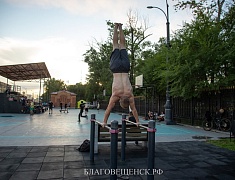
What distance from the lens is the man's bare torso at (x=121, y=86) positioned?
5305 mm

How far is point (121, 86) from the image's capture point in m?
5.34

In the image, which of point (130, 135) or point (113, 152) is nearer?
point (113, 152)

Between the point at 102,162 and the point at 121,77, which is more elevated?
the point at 121,77

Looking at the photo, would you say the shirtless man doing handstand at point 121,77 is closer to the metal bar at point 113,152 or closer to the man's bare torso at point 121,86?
the man's bare torso at point 121,86

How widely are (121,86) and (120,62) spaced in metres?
0.58

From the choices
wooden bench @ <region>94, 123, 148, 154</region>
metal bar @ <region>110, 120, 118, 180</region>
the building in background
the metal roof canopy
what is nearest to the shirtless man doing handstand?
wooden bench @ <region>94, 123, 148, 154</region>

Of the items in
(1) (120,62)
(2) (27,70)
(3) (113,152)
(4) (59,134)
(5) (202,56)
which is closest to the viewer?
(3) (113,152)

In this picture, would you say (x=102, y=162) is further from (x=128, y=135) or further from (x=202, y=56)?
(x=202, y=56)

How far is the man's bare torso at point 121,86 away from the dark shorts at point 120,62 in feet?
0.40

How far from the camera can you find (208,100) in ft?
42.3

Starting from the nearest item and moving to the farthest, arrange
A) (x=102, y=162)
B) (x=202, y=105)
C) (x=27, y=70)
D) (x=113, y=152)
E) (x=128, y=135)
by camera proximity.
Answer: (x=113, y=152) < (x=102, y=162) < (x=128, y=135) < (x=202, y=105) < (x=27, y=70)

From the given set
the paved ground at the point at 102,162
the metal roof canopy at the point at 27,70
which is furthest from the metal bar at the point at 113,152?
the metal roof canopy at the point at 27,70

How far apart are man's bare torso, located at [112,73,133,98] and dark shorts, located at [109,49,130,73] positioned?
12 cm

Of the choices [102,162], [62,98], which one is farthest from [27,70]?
[62,98]
